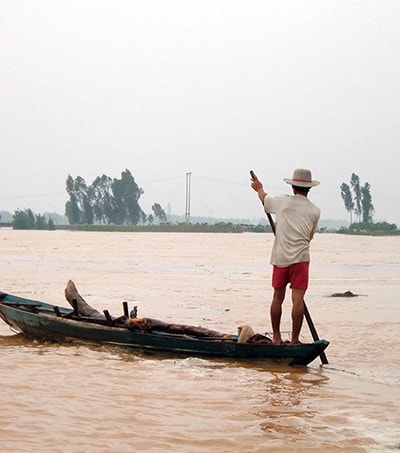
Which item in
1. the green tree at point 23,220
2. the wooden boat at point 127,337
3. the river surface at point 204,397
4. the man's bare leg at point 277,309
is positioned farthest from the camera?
the green tree at point 23,220

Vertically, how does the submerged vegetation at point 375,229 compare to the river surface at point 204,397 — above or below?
above

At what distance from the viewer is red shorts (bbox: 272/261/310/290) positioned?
24.6 feet

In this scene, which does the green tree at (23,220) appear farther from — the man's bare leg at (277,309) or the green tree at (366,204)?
the man's bare leg at (277,309)

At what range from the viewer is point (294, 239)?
7520 mm

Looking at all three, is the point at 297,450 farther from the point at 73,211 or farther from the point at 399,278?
the point at 73,211

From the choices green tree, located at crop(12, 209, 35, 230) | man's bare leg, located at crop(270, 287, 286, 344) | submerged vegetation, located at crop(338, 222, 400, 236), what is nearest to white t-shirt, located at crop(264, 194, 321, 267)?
man's bare leg, located at crop(270, 287, 286, 344)

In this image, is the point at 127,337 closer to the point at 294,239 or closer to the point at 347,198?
the point at 294,239

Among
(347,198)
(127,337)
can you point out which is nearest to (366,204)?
(347,198)

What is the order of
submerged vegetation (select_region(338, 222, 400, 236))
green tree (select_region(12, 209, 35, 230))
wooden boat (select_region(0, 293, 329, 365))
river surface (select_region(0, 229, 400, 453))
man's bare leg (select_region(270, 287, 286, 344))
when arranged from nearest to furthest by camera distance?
river surface (select_region(0, 229, 400, 453))
wooden boat (select_region(0, 293, 329, 365))
man's bare leg (select_region(270, 287, 286, 344))
submerged vegetation (select_region(338, 222, 400, 236))
green tree (select_region(12, 209, 35, 230))

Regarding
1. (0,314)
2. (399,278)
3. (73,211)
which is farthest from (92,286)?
(73,211)

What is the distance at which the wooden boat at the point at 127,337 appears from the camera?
7.43 metres

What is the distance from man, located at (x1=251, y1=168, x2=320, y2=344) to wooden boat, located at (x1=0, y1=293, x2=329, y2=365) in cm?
31

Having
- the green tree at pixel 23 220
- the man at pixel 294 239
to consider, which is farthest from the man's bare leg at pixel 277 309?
the green tree at pixel 23 220

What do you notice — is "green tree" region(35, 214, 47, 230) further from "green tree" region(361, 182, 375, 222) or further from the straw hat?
the straw hat
